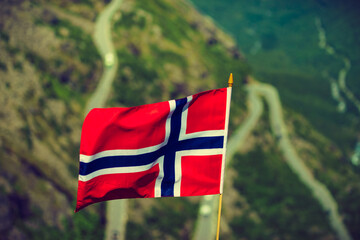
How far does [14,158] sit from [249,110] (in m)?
67.3

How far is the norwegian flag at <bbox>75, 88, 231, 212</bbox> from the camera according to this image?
13844 millimetres

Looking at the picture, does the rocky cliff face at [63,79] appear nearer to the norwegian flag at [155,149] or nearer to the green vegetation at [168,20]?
the green vegetation at [168,20]

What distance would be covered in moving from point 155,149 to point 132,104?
66172 mm

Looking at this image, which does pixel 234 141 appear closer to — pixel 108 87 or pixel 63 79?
pixel 108 87

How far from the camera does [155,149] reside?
14.7 metres

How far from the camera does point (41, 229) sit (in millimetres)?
48906

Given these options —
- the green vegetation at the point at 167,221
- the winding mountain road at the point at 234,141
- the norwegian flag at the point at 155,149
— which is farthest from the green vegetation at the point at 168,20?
the norwegian flag at the point at 155,149

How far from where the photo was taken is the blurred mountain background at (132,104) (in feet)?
175

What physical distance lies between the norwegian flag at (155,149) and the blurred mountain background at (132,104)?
38498 millimetres

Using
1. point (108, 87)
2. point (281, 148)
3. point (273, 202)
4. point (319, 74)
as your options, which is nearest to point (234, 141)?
point (281, 148)

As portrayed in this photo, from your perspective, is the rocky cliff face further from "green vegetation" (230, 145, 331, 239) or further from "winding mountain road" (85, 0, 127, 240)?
"green vegetation" (230, 145, 331, 239)

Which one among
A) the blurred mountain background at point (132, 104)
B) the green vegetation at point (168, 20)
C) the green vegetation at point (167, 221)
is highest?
the green vegetation at point (168, 20)

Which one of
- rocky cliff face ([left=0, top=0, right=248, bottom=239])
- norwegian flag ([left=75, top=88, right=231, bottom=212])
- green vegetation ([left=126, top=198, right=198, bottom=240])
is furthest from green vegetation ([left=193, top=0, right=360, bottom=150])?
norwegian flag ([left=75, top=88, right=231, bottom=212])

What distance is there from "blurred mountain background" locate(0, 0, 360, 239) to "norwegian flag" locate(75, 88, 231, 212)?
38.5 meters
